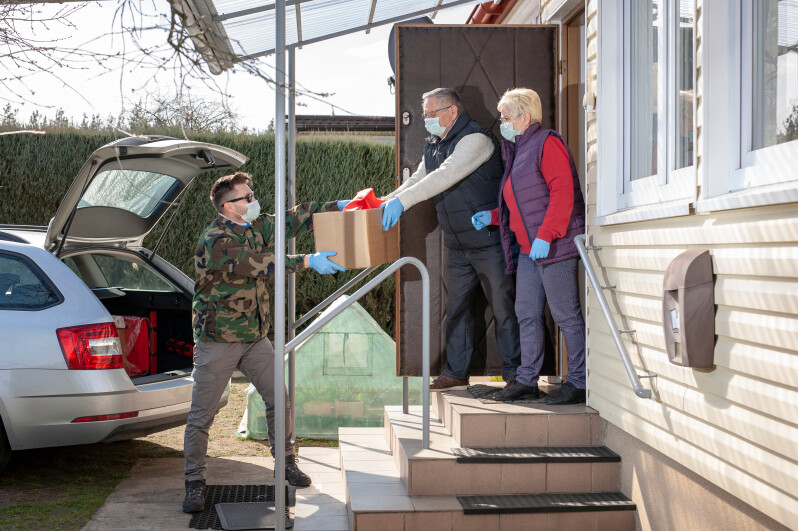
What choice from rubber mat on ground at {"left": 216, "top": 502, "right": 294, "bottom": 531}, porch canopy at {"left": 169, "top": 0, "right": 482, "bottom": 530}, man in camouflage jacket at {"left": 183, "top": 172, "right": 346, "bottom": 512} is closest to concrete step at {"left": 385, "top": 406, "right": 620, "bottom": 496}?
porch canopy at {"left": 169, "top": 0, "right": 482, "bottom": 530}

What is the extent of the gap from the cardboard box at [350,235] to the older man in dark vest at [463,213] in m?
0.40

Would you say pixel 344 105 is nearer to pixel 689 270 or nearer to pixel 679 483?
pixel 689 270

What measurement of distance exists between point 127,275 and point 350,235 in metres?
2.64

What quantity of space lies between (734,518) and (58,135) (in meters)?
9.90

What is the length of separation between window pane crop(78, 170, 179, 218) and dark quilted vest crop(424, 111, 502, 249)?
1.87m

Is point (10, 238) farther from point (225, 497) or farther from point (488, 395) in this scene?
point (488, 395)

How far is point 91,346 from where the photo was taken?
4.68m

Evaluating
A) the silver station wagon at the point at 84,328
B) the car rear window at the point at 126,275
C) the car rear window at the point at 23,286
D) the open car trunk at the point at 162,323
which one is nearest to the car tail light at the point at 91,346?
the silver station wagon at the point at 84,328

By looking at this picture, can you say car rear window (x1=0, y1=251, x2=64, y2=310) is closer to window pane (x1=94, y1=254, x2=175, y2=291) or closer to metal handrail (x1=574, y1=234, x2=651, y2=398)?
window pane (x1=94, y1=254, x2=175, y2=291)

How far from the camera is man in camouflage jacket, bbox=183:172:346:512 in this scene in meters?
4.50

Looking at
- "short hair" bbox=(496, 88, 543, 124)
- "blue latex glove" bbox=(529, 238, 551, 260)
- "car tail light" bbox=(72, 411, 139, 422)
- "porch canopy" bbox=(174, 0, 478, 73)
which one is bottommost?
"car tail light" bbox=(72, 411, 139, 422)

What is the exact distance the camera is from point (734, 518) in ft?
9.89

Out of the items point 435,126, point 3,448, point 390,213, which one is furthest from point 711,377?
point 3,448

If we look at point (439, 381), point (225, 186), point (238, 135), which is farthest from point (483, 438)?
point (238, 135)
